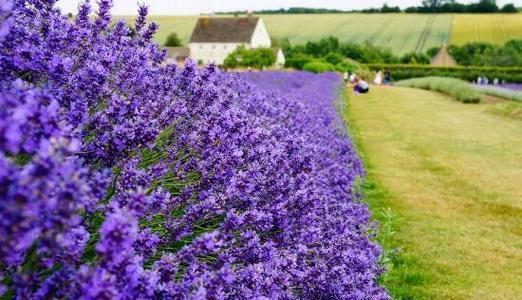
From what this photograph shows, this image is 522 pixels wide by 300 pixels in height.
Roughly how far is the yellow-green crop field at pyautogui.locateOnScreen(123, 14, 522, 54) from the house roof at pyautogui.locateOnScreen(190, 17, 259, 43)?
3.89 metres

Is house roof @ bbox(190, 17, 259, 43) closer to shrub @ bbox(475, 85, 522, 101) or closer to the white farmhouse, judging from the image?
the white farmhouse

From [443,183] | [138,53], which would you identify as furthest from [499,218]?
[138,53]

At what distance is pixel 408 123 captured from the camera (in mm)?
19250

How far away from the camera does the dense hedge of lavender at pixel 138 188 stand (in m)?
1.15

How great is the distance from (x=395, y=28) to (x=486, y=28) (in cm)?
1124

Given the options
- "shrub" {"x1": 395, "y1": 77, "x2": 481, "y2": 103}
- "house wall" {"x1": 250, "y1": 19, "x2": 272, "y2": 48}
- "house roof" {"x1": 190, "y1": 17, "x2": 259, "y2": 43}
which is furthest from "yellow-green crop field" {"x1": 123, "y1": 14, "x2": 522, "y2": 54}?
"shrub" {"x1": 395, "y1": 77, "x2": 481, "y2": 103}

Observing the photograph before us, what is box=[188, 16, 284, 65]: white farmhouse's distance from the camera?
5806cm

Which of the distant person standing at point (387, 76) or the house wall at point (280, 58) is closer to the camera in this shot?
the house wall at point (280, 58)

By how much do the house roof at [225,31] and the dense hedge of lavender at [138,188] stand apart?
54.6 metres

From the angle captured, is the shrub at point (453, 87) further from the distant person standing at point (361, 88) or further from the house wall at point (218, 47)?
the house wall at point (218, 47)

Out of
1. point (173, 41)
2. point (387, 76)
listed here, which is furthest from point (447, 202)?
point (173, 41)

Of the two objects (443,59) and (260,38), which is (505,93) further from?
(260,38)

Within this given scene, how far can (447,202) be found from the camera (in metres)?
9.02

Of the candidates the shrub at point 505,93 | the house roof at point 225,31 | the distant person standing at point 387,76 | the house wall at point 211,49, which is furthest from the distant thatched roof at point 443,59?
the shrub at point 505,93
